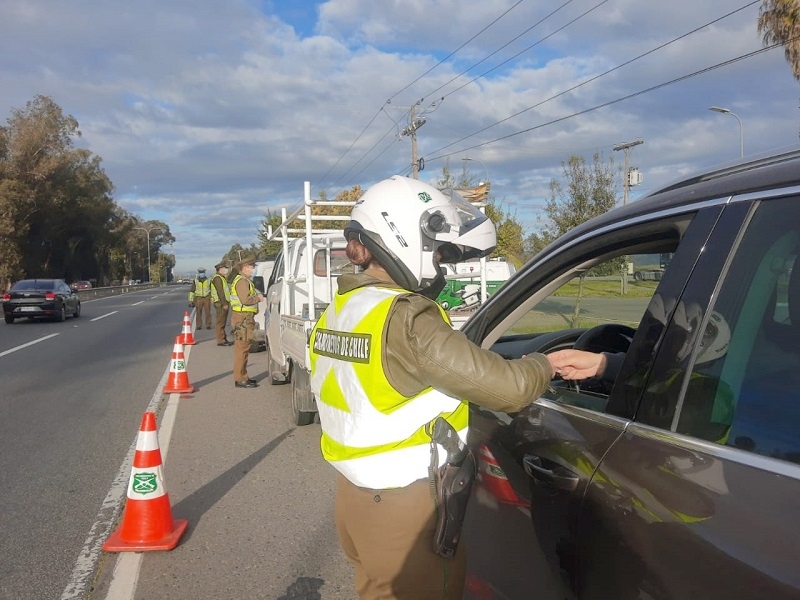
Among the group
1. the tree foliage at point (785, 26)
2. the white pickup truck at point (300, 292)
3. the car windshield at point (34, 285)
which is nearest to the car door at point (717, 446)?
A: the white pickup truck at point (300, 292)

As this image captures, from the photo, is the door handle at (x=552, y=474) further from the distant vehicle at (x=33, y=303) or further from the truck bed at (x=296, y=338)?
the distant vehicle at (x=33, y=303)

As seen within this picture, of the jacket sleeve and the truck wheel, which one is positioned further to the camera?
the truck wheel

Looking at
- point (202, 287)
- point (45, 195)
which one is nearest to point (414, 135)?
point (202, 287)

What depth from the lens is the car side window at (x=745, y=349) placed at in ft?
5.19

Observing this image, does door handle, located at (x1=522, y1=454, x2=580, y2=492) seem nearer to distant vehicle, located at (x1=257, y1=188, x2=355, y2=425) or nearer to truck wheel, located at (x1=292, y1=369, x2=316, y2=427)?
truck wheel, located at (x1=292, y1=369, x2=316, y2=427)

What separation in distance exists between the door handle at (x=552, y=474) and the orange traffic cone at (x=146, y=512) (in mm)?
3090

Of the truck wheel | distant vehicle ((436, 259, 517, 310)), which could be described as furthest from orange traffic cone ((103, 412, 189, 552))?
distant vehicle ((436, 259, 517, 310))

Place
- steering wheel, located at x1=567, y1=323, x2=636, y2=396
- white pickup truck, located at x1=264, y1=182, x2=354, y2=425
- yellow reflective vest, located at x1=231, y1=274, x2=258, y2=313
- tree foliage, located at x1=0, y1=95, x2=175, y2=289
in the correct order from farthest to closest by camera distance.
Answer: tree foliage, located at x1=0, y1=95, x2=175, y2=289, yellow reflective vest, located at x1=231, y1=274, x2=258, y2=313, white pickup truck, located at x1=264, y1=182, x2=354, y2=425, steering wheel, located at x1=567, y1=323, x2=636, y2=396

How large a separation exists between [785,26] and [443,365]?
1532 centimetres

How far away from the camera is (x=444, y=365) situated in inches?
77.9

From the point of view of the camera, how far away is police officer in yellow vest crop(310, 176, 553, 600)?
202cm

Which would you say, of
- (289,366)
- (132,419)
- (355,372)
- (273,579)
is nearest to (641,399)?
(355,372)

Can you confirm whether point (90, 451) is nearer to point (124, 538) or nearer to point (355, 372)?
point (124, 538)

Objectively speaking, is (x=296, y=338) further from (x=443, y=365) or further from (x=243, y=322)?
(x=443, y=365)
